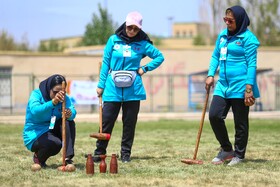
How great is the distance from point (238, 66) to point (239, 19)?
0.60 m

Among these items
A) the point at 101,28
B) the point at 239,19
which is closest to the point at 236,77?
the point at 239,19

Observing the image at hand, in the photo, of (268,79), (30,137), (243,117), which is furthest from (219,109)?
(268,79)

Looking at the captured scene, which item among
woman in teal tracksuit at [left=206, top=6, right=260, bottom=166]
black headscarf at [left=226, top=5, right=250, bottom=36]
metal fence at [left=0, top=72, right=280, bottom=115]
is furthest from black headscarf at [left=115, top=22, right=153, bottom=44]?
metal fence at [left=0, top=72, right=280, bottom=115]

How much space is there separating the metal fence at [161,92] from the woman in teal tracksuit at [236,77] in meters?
18.2

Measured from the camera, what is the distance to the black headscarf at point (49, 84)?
23.9ft

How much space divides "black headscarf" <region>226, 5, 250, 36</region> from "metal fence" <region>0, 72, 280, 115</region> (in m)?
18.4

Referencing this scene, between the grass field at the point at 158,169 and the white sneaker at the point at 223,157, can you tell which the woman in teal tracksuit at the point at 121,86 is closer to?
the grass field at the point at 158,169

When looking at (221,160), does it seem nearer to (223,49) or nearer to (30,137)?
(223,49)

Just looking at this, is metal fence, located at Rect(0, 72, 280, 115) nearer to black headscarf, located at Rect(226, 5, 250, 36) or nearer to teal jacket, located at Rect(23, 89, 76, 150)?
teal jacket, located at Rect(23, 89, 76, 150)

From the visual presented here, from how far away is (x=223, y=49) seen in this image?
8.02m

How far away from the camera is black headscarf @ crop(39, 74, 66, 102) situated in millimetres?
7297

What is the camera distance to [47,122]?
7.59 metres

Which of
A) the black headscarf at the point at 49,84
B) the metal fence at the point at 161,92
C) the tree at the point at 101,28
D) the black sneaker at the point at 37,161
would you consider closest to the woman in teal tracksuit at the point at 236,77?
the black headscarf at the point at 49,84

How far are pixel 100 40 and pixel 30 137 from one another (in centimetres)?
3676
